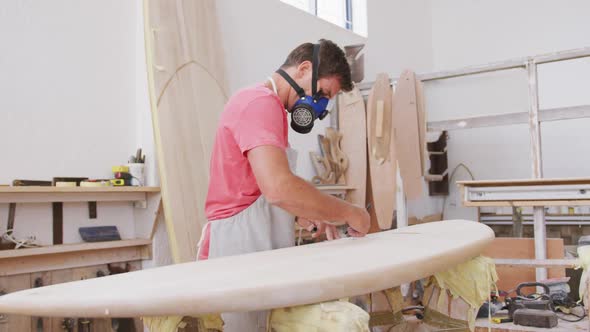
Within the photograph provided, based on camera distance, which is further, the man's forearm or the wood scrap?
the wood scrap

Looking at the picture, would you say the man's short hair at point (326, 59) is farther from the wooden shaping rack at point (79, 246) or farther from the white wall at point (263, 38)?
the white wall at point (263, 38)

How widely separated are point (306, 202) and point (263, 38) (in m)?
3.16

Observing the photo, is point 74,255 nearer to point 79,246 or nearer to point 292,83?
point 79,246

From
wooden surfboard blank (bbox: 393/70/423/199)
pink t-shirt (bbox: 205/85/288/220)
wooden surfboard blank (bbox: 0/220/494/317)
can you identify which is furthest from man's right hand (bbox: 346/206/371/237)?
wooden surfboard blank (bbox: 393/70/423/199)

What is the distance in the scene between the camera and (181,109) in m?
3.20

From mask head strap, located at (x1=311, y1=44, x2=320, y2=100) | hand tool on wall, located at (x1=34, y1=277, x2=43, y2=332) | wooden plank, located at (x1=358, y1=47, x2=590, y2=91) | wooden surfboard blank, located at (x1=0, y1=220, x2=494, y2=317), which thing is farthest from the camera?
wooden plank, located at (x1=358, y1=47, x2=590, y2=91)

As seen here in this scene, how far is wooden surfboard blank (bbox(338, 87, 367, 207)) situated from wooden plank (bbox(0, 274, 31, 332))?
2763 millimetres

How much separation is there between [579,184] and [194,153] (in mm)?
2851

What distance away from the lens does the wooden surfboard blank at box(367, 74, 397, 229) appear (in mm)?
4539

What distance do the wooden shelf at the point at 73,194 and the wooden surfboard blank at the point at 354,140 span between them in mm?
2119

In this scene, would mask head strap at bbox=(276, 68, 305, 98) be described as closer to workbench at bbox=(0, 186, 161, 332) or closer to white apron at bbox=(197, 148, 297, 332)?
white apron at bbox=(197, 148, 297, 332)

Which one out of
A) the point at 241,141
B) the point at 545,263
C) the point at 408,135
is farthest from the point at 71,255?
the point at 408,135

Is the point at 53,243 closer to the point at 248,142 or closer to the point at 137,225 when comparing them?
the point at 137,225

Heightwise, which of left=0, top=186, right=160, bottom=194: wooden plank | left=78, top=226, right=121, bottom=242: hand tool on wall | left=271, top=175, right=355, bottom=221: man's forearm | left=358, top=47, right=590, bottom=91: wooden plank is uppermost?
left=358, top=47, right=590, bottom=91: wooden plank
